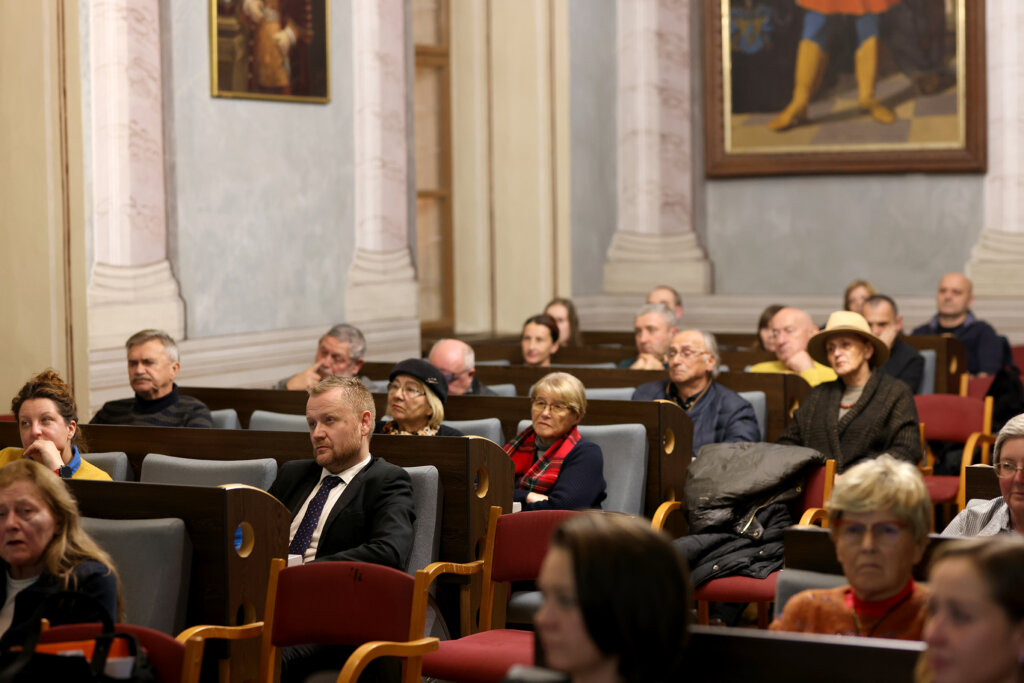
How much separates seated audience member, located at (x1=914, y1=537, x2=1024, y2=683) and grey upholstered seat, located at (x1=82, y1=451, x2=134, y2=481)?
3.60 meters

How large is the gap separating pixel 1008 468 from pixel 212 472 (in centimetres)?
257

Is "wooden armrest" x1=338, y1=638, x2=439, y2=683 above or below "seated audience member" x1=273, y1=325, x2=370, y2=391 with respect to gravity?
below

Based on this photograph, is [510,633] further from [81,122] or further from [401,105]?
[401,105]

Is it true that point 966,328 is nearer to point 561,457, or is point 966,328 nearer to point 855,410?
point 855,410

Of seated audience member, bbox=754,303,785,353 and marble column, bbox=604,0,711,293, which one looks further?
marble column, bbox=604,0,711,293

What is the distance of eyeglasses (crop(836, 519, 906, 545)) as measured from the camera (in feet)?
8.96

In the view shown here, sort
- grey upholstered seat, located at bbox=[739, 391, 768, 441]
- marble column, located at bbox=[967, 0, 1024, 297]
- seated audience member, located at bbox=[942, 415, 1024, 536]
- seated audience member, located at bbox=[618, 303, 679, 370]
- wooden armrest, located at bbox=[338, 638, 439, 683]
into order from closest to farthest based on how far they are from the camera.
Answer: wooden armrest, located at bbox=[338, 638, 439, 683] → seated audience member, located at bbox=[942, 415, 1024, 536] → grey upholstered seat, located at bbox=[739, 391, 768, 441] → seated audience member, located at bbox=[618, 303, 679, 370] → marble column, located at bbox=[967, 0, 1024, 297]

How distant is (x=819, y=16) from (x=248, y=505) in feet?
28.0

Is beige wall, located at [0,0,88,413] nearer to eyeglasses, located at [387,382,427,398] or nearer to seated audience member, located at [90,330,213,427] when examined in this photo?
seated audience member, located at [90,330,213,427]

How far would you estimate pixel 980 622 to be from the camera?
2.06 meters

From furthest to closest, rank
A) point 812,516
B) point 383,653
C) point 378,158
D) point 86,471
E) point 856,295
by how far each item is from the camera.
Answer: point 856,295
point 378,158
point 812,516
point 86,471
point 383,653

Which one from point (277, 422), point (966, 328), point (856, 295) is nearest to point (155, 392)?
point (277, 422)

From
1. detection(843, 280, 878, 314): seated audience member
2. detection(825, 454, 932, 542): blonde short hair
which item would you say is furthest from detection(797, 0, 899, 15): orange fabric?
detection(825, 454, 932, 542): blonde short hair

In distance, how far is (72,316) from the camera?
21.9 feet
